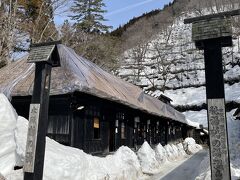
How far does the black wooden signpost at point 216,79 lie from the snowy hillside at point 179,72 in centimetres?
3495

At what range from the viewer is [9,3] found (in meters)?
21.0

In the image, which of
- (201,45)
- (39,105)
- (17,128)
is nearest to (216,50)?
(201,45)

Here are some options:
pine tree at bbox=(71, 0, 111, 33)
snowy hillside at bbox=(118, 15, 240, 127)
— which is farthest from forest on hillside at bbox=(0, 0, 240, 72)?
snowy hillside at bbox=(118, 15, 240, 127)

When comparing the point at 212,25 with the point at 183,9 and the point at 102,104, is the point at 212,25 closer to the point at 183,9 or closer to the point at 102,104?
the point at 102,104

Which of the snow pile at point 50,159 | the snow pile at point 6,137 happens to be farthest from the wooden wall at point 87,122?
the snow pile at point 6,137

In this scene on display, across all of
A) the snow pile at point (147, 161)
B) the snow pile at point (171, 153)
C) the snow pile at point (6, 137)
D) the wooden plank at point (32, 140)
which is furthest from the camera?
the snow pile at point (171, 153)

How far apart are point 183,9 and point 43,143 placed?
89623 mm

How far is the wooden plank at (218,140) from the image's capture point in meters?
5.56

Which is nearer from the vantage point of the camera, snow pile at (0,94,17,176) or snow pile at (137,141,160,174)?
snow pile at (0,94,17,176)

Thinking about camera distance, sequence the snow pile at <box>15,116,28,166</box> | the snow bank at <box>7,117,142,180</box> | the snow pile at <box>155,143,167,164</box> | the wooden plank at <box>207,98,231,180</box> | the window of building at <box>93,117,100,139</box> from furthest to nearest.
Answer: the snow pile at <box>155,143,167,164</box> → the window of building at <box>93,117,100,139</box> → the snow pile at <box>15,116,28,166</box> → the snow bank at <box>7,117,142,180</box> → the wooden plank at <box>207,98,231,180</box>

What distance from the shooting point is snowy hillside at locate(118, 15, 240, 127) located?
45.5m

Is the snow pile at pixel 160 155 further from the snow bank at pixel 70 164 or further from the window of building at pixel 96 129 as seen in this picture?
the snow bank at pixel 70 164

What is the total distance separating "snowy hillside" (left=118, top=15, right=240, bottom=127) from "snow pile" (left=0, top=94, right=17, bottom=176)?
34549 mm

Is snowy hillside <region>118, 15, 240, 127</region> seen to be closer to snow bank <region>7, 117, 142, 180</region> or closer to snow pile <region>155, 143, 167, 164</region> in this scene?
snow pile <region>155, 143, 167, 164</region>
